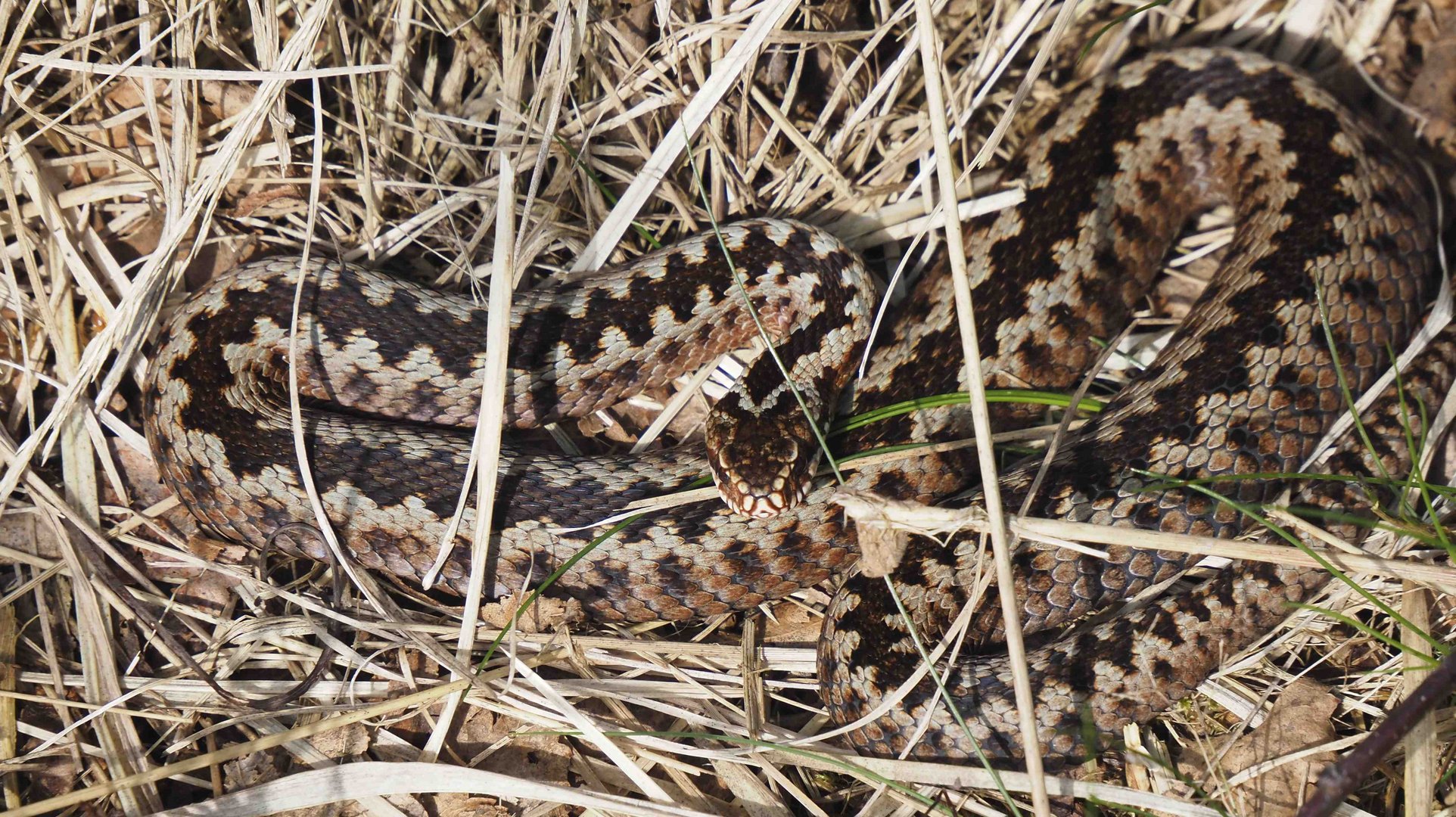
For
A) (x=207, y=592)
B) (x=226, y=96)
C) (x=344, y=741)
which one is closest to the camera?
(x=344, y=741)

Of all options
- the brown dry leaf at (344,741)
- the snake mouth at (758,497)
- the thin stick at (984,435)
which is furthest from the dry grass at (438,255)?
the snake mouth at (758,497)

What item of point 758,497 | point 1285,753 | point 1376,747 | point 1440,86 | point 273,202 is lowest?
point 1285,753

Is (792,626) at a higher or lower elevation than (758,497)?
lower

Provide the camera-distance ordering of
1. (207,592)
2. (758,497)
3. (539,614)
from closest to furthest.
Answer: (758,497) → (539,614) → (207,592)

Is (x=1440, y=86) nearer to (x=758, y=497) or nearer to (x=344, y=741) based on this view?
(x=758, y=497)

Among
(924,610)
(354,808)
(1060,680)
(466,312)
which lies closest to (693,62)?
(466,312)

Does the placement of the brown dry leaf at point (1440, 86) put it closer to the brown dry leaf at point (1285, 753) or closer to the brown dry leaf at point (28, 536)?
the brown dry leaf at point (1285, 753)

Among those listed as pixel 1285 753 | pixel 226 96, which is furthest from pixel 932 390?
pixel 226 96
